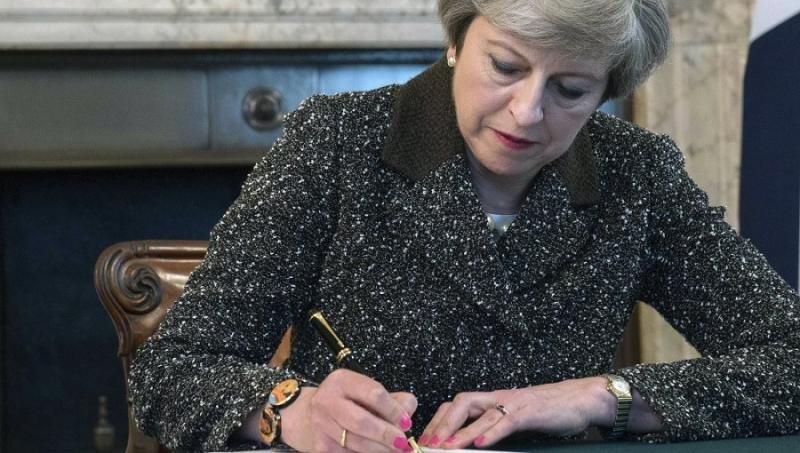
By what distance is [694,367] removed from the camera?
165 cm

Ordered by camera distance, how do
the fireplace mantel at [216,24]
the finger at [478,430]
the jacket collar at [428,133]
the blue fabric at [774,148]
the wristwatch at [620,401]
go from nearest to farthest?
the finger at [478,430]
the wristwatch at [620,401]
the jacket collar at [428,133]
the blue fabric at [774,148]
the fireplace mantel at [216,24]

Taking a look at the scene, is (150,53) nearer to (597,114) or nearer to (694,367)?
(597,114)

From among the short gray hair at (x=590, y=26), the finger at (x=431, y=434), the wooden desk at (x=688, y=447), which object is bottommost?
the wooden desk at (x=688, y=447)

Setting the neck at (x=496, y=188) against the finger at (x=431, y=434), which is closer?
the finger at (x=431, y=434)

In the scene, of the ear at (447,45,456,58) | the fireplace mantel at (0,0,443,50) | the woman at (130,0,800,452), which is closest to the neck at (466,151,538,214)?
the woman at (130,0,800,452)

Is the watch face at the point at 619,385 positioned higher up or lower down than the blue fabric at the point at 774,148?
lower down

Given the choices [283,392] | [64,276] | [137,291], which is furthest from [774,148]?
[64,276]

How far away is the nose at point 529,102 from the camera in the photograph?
1.62 meters

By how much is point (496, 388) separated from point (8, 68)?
1927 millimetres

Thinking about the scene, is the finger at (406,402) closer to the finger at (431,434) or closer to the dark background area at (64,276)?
the finger at (431,434)

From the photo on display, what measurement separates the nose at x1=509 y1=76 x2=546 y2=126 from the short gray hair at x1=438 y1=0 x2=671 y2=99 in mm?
58

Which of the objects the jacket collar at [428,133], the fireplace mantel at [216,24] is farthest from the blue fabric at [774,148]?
the jacket collar at [428,133]

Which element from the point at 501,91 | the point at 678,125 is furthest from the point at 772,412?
the point at 678,125

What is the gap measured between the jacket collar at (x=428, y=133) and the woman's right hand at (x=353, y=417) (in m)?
0.50
